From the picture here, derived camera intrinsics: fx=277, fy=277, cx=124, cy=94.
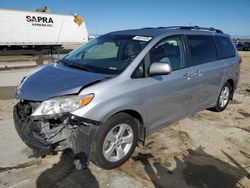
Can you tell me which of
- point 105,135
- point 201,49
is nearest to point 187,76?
point 201,49

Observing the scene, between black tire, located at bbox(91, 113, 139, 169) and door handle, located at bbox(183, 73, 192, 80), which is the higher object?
door handle, located at bbox(183, 73, 192, 80)

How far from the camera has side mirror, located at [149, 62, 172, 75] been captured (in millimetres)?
3828

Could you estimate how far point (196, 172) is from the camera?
147 inches

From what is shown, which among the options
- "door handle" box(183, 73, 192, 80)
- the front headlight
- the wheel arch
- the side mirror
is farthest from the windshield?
"door handle" box(183, 73, 192, 80)

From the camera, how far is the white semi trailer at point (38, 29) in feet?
67.7

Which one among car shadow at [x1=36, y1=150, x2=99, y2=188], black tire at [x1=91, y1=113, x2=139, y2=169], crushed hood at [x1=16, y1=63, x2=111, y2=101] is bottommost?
car shadow at [x1=36, y1=150, x2=99, y2=188]

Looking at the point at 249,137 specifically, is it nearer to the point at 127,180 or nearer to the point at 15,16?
the point at 127,180

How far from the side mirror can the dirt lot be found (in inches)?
49.2

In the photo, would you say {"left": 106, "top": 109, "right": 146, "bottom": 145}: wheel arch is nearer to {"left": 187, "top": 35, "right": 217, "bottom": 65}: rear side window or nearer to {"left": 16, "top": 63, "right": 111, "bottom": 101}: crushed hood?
{"left": 16, "top": 63, "right": 111, "bottom": 101}: crushed hood

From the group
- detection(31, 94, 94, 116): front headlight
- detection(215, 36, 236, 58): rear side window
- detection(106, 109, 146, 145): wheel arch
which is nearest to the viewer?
detection(31, 94, 94, 116): front headlight

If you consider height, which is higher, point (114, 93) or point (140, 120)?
point (114, 93)

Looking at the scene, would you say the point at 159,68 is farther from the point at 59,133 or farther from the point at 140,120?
the point at 59,133

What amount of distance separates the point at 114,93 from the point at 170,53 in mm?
1443

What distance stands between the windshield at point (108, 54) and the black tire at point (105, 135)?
25.1 inches
